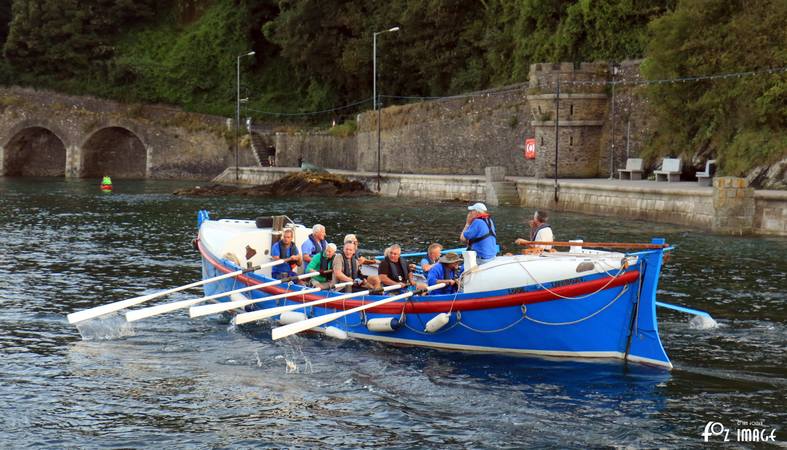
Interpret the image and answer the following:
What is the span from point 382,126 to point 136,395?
48.4 metres

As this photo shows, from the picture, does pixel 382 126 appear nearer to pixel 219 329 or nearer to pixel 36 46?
pixel 36 46

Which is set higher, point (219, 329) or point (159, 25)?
point (159, 25)

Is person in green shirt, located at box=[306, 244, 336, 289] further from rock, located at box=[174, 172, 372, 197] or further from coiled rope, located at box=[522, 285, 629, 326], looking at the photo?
rock, located at box=[174, 172, 372, 197]

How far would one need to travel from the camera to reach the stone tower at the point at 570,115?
4553cm

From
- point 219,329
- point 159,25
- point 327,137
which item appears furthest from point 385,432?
point 159,25

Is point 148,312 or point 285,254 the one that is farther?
point 285,254

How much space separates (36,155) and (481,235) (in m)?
72.3

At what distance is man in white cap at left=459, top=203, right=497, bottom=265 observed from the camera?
16891mm

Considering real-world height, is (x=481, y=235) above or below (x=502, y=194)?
above

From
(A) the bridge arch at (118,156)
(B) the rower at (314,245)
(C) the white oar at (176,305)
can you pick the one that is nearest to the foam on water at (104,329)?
(C) the white oar at (176,305)

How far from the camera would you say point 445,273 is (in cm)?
1677

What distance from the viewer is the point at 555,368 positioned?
15305 mm

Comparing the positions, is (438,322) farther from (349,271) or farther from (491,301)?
(349,271)

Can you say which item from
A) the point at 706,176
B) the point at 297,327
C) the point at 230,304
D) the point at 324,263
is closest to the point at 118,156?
the point at 706,176
